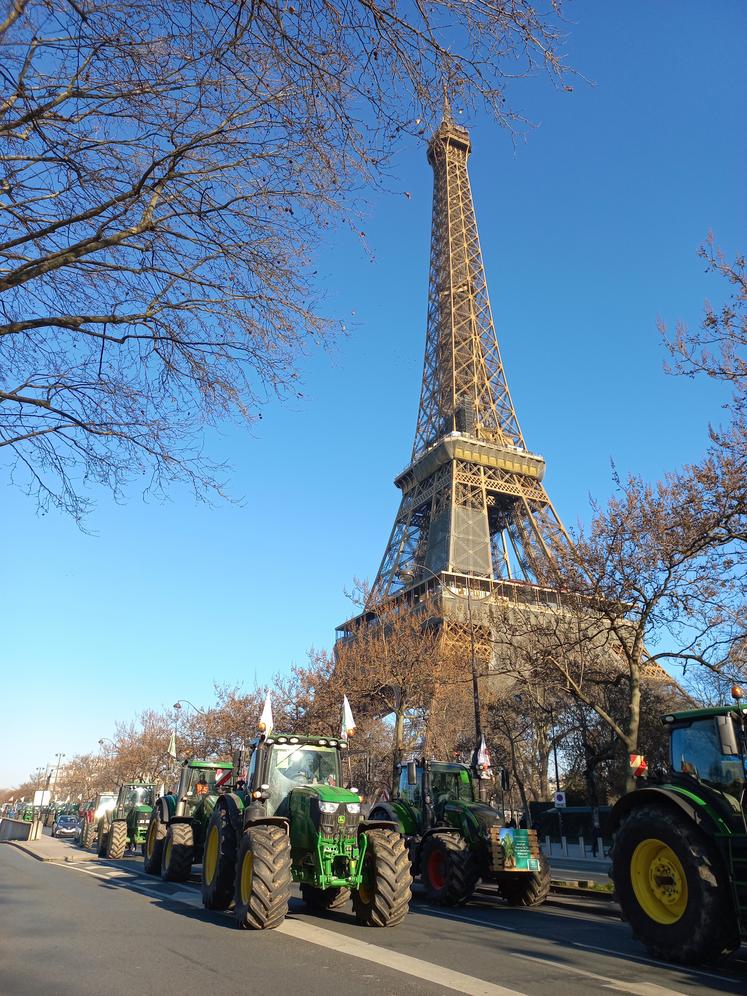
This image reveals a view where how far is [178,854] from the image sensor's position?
533 inches

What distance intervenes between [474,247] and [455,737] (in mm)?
44236

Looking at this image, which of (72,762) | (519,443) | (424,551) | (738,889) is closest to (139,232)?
(738,889)

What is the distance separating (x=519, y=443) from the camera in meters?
54.0

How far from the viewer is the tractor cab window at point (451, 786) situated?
46.6ft

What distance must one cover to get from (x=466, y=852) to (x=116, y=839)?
13553mm

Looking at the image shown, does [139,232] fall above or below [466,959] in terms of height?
above

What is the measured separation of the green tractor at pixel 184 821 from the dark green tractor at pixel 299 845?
10.4 feet

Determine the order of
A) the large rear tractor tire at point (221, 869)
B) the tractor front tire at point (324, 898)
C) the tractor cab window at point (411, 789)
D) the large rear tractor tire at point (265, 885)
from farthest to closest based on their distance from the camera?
the tractor cab window at point (411, 789) → the tractor front tire at point (324, 898) → the large rear tractor tire at point (221, 869) → the large rear tractor tire at point (265, 885)

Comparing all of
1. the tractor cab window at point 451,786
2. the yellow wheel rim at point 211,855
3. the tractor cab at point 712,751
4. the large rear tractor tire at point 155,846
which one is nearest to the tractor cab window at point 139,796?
→ the large rear tractor tire at point 155,846

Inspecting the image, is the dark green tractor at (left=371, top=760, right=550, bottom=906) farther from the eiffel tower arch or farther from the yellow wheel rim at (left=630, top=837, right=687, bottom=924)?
the eiffel tower arch

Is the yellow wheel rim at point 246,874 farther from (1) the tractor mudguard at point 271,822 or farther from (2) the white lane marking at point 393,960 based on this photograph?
(2) the white lane marking at point 393,960

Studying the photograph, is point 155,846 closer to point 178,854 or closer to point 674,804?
point 178,854

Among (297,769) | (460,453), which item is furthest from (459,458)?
(297,769)

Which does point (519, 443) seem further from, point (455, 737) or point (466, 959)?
point (466, 959)
